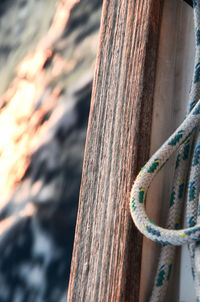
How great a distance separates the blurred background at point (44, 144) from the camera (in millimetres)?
678

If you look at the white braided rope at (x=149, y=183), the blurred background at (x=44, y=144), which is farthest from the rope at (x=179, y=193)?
the blurred background at (x=44, y=144)

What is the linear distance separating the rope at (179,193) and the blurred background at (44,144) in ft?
0.59

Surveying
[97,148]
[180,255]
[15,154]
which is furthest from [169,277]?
[15,154]

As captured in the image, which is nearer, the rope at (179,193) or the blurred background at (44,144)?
the rope at (179,193)

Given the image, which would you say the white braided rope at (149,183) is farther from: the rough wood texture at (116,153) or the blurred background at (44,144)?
the blurred background at (44,144)

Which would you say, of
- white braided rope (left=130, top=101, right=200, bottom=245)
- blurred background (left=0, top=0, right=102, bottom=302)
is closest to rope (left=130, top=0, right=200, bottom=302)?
white braided rope (left=130, top=101, right=200, bottom=245)

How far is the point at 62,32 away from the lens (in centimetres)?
80

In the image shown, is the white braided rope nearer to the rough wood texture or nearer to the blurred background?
the rough wood texture

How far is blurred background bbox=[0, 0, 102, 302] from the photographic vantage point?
678 millimetres

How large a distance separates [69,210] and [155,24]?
332 mm

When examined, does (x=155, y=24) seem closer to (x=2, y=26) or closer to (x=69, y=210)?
(x=69, y=210)

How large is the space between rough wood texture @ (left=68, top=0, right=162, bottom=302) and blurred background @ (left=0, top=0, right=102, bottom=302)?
10 cm

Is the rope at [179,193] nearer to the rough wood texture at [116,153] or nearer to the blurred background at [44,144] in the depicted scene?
the rough wood texture at [116,153]

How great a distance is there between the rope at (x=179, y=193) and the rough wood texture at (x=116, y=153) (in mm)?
26
